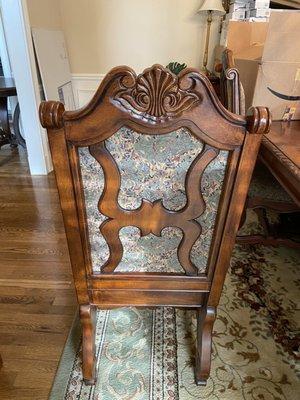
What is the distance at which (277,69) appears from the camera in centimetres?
134

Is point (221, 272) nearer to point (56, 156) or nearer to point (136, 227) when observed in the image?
point (136, 227)

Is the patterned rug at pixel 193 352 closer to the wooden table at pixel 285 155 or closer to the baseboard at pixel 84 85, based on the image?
the wooden table at pixel 285 155

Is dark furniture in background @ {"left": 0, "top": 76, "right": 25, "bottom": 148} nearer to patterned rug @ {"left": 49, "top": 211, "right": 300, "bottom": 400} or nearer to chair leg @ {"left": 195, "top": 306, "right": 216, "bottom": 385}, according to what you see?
patterned rug @ {"left": 49, "top": 211, "right": 300, "bottom": 400}

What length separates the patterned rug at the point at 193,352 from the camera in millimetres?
1041

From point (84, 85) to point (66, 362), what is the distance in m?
2.91

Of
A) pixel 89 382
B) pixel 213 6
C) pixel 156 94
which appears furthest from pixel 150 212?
pixel 213 6

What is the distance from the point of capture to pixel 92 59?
314 centimetres

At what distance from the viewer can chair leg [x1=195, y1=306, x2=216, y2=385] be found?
0.97 meters

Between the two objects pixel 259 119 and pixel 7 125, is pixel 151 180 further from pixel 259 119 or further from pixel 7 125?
pixel 7 125

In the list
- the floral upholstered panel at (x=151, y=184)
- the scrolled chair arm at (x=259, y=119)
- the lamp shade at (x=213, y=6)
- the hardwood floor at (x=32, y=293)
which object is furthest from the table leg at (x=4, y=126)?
the scrolled chair arm at (x=259, y=119)

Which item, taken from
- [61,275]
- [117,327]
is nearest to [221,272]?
[117,327]

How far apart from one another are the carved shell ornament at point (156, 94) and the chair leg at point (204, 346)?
2.18ft

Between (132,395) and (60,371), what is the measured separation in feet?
0.95

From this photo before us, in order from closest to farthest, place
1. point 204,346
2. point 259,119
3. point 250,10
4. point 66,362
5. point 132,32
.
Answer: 1. point 259,119
2. point 204,346
3. point 66,362
4. point 250,10
5. point 132,32
